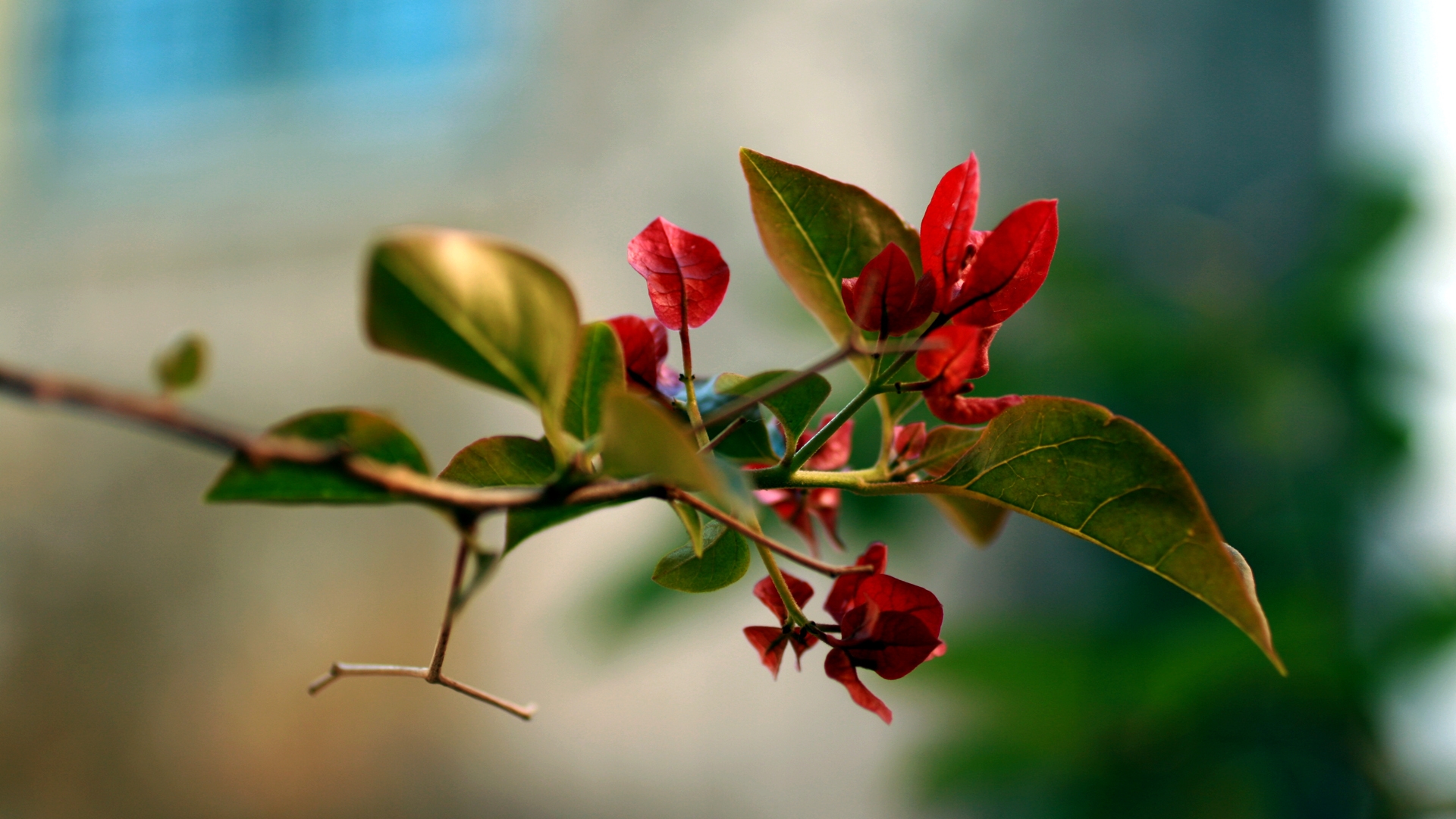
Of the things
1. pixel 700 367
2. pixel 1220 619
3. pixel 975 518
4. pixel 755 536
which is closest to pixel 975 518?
pixel 975 518

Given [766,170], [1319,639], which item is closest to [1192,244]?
[1319,639]

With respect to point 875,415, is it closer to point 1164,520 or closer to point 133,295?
point 1164,520

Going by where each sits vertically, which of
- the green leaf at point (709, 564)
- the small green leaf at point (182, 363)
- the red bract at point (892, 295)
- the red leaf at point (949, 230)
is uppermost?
the red leaf at point (949, 230)

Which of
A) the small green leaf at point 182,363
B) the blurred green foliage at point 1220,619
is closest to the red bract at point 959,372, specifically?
the small green leaf at point 182,363

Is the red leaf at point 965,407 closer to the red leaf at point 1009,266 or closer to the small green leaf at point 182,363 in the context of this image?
the red leaf at point 1009,266

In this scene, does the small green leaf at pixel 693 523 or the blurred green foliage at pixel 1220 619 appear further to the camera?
the blurred green foliage at pixel 1220 619

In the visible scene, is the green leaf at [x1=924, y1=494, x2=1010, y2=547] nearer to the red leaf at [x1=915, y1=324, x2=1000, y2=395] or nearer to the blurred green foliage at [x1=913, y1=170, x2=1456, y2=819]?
the red leaf at [x1=915, y1=324, x2=1000, y2=395]
